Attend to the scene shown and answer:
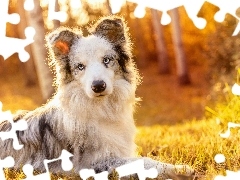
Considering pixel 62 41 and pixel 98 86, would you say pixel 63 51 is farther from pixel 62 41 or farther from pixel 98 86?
pixel 98 86

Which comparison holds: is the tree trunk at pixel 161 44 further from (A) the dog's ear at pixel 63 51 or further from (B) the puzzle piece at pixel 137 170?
(B) the puzzle piece at pixel 137 170

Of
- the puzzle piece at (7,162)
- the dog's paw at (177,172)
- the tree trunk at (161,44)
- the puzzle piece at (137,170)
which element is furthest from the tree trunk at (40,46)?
the tree trunk at (161,44)

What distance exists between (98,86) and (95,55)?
0.44 meters

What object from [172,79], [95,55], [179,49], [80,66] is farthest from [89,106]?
[172,79]

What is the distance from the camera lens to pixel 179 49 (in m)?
20.0

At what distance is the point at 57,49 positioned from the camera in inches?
213

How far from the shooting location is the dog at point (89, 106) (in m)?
5.28

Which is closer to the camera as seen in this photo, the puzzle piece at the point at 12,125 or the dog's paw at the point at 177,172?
the dog's paw at the point at 177,172

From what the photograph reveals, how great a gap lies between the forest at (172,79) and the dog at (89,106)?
303mm

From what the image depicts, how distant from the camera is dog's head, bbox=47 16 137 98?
5.16 m

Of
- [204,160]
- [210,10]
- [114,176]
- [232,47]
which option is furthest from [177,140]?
[210,10]

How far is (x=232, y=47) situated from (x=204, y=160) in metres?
9.29

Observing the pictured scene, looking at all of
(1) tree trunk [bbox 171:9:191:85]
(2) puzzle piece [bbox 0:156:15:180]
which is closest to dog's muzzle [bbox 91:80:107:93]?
(2) puzzle piece [bbox 0:156:15:180]

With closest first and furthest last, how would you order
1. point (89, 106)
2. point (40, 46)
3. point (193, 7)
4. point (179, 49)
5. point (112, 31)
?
point (193, 7)
point (89, 106)
point (112, 31)
point (40, 46)
point (179, 49)
